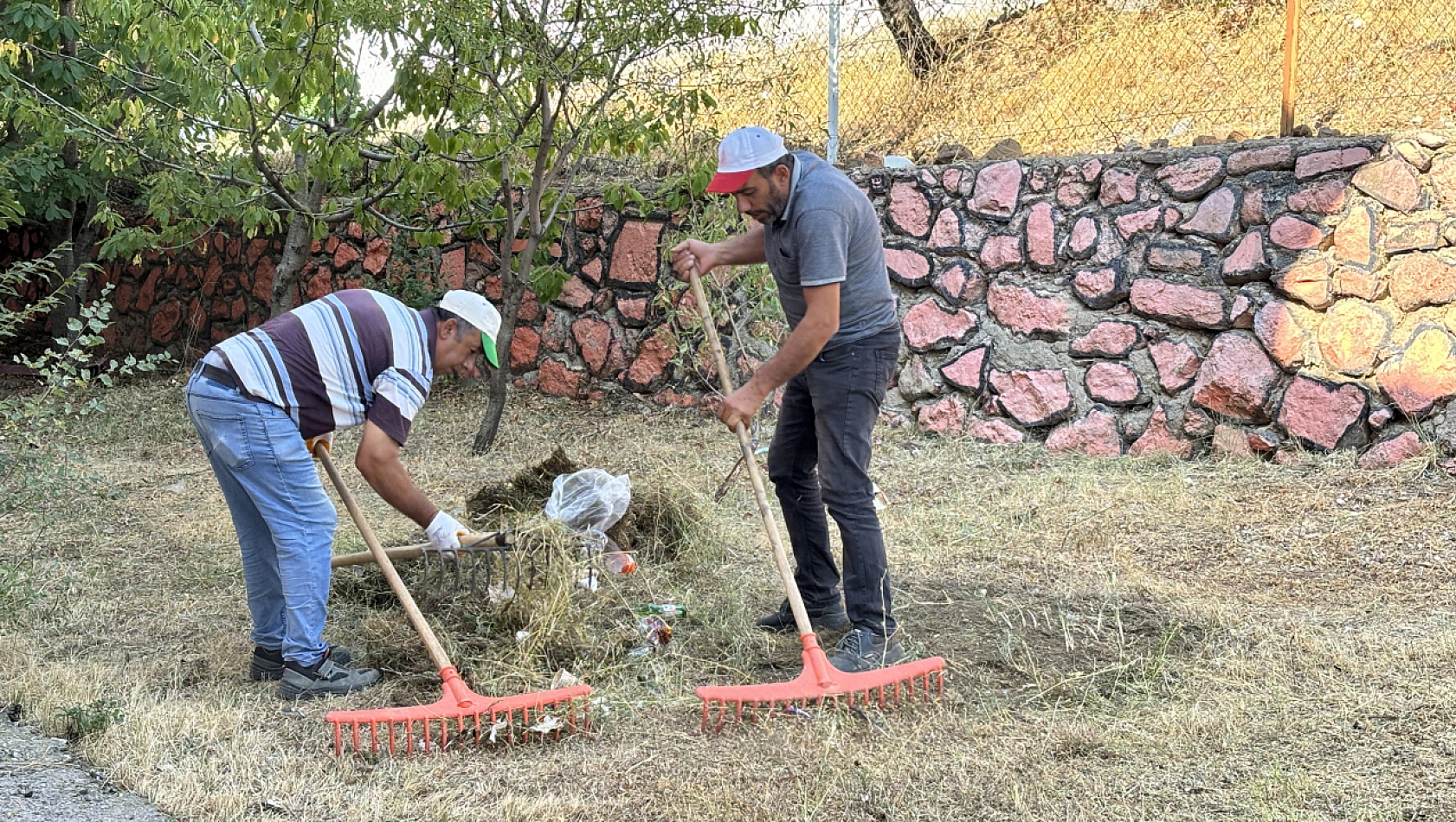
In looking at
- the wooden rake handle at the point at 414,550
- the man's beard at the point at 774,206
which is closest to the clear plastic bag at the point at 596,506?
the wooden rake handle at the point at 414,550

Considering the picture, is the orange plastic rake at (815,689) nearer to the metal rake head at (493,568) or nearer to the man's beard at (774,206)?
the metal rake head at (493,568)

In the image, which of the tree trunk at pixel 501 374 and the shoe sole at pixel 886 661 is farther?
the tree trunk at pixel 501 374

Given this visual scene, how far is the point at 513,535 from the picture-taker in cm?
380

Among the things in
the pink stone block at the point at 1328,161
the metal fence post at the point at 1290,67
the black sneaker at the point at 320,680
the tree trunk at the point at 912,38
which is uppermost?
the tree trunk at the point at 912,38

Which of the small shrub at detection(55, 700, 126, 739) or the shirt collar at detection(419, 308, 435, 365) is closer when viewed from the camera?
the small shrub at detection(55, 700, 126, 739)

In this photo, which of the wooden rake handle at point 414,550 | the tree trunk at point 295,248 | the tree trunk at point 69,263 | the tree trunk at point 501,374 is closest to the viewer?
the wooden rake handle at point 414,550

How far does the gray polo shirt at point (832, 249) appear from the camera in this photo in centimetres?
338

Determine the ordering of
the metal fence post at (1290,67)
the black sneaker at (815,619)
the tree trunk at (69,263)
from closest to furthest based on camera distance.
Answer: the black sneaker at (815,619)
the metal fence post at (1290,67)
the tree trunk at (69,263)

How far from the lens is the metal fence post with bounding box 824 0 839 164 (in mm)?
6953

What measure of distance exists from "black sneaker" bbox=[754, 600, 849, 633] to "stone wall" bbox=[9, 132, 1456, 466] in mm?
2786

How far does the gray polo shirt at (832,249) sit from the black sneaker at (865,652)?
88cm

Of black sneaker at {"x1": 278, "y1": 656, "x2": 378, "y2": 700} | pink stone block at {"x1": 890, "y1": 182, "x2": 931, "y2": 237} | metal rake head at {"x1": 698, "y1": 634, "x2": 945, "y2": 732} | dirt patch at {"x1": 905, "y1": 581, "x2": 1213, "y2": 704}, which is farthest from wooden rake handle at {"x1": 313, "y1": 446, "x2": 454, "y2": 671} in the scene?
pink stone block at {"x1": 890, "y1": 182, "x2": 931, "y2": 237}

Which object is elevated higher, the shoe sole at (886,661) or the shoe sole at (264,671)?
the shoe sole at (264,671)

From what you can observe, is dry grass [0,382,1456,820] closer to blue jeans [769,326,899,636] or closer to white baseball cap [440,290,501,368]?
blue jeans [769,326,899,636]
